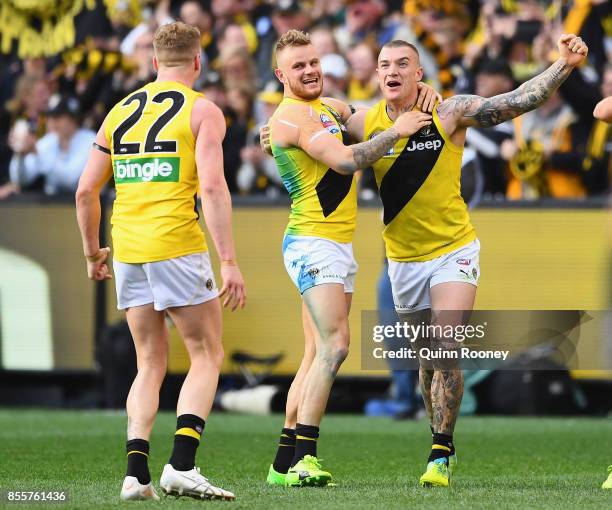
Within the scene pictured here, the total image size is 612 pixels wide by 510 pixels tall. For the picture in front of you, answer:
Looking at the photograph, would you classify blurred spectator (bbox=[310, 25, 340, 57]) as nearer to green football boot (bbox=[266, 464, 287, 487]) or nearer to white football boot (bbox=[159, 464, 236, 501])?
green football boot (bbox=[266, 464, 287, 487])

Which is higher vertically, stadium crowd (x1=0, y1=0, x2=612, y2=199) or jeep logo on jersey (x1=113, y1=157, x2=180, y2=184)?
stadium crowd (x1=0, y1=0, x2=612, y2=199)

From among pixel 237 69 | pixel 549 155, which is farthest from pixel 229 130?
pixel 549 155

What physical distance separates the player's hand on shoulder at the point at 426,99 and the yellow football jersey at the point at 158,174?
1563mm

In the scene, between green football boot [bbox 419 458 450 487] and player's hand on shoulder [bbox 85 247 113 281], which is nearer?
player's hand on shoulder [bbox 85 247 113 281]

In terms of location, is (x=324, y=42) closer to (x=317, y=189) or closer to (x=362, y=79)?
(x=362, y=79)

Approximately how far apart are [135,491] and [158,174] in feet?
5.64

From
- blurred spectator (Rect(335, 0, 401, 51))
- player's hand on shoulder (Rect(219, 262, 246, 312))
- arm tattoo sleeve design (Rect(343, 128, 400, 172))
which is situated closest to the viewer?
player's hand on shoulder (Rect(219, 262, 246, 312))

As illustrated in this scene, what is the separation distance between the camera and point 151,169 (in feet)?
26.0

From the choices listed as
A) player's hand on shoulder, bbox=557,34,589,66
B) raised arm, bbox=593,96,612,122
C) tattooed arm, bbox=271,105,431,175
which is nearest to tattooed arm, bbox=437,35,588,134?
player's hand on shoulder, bbox=557,34,589,66

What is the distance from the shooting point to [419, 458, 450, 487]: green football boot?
28.4ft

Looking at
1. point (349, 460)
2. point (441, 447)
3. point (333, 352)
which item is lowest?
point (349, 460)

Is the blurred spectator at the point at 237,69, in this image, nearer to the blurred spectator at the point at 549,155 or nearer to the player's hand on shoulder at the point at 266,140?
the blurred spectator at the point at 549,155

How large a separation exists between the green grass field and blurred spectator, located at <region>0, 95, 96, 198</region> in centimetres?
262

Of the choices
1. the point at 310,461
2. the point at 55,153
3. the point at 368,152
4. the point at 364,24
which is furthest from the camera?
the point at 364,24
